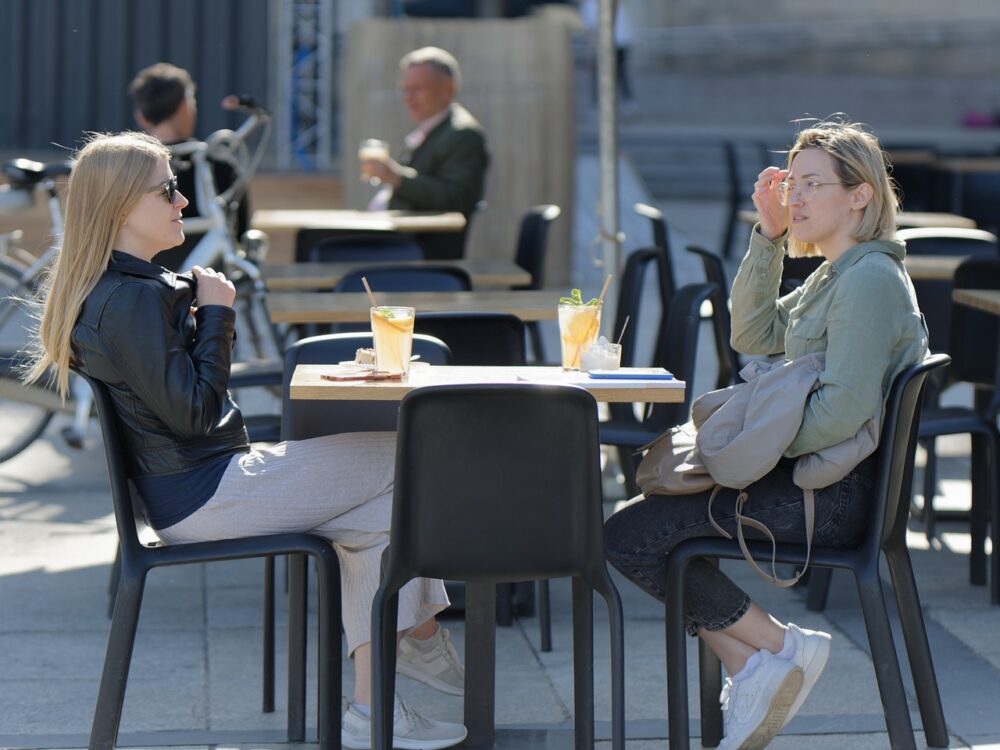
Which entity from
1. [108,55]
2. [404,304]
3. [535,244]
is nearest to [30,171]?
[535,244]

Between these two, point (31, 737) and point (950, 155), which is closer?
point (31, 737)

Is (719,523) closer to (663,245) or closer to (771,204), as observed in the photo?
(771,204)

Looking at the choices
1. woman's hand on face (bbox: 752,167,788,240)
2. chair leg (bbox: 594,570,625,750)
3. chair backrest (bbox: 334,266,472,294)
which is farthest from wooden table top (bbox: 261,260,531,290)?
chair leg (bbox: 594,570,625,750)

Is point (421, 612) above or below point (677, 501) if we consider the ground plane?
below

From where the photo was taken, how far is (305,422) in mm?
3662

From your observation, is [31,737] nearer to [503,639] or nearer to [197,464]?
[197,464]

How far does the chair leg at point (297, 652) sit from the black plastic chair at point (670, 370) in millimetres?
1145

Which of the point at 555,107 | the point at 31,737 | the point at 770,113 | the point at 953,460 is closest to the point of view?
the point at 31,737

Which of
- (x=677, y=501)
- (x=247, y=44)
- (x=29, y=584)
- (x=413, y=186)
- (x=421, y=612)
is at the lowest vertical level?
(x=29, y=584)

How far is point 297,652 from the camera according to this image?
3496 mm

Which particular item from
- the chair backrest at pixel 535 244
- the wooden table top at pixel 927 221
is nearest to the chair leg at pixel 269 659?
the chair backrest at pixel 535 244

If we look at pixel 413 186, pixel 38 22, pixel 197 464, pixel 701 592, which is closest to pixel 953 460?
pixel 413 186

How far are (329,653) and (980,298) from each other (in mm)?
2357

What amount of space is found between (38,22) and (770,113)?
12.3 m
